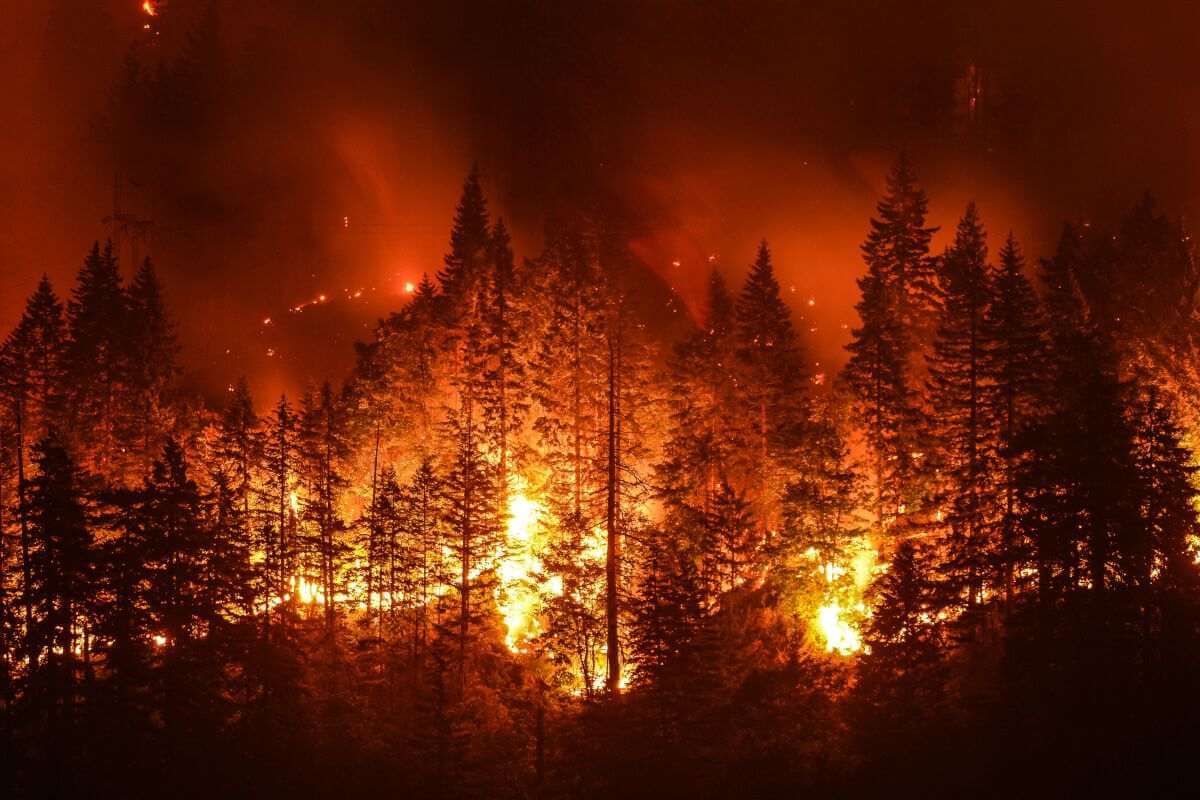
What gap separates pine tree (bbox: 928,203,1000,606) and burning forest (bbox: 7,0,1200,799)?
0.24 meters

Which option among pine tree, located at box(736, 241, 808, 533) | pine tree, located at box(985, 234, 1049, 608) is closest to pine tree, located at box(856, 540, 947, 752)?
pine tree, located at box(985, 234, 1049, 608)

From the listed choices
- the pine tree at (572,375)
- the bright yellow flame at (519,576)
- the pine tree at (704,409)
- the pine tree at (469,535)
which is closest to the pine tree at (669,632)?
the pine tree at (572,375)

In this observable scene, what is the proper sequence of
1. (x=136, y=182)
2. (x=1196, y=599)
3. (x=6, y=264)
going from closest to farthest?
(x=1196, y=599), (x=6, y=264), (x=136, y=182)

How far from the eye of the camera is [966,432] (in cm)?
3884

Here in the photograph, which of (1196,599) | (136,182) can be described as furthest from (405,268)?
(1196,599)

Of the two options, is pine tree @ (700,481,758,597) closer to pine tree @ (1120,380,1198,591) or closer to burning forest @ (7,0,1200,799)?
burning forest @ (7,0,1200,799)

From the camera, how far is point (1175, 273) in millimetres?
51500

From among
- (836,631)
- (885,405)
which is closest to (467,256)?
(885,405)

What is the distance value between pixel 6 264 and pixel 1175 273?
8433 cm

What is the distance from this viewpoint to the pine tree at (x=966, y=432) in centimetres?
3644

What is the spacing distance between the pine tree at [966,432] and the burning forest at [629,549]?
0.79ft

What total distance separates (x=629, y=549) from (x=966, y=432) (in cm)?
1517

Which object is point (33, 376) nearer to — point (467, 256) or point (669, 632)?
point (467, 256)

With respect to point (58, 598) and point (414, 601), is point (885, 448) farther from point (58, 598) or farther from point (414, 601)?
point (58, 598)
